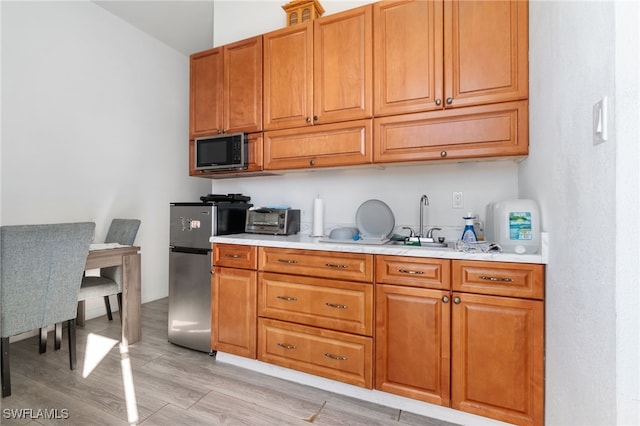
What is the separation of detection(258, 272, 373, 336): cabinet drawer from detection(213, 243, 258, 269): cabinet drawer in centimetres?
14

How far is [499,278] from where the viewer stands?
1.43 m

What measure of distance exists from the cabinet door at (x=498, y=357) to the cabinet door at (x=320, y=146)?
110 cm

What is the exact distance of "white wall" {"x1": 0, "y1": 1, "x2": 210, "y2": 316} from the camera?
248 cm

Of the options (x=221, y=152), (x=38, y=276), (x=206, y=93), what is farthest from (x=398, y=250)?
(x=38, y=276)

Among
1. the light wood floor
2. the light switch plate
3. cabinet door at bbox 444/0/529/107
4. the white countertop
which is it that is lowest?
the light wood floor

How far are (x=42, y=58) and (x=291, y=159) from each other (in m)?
2.53

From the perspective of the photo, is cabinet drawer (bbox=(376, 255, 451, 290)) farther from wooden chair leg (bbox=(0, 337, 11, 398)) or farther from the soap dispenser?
wooden chair leg (bbox=(0, 337, 11, 398))

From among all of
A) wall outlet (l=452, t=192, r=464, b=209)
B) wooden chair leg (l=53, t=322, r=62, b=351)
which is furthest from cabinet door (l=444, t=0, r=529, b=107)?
wooden chair leg (l=53, t=322, r=62, b=351)

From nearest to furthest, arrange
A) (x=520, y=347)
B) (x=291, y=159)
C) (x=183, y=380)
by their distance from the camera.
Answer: (x=520, y=347)
(x=183, y=380)
(x=291, y=159)

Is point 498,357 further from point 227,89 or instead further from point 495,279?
point 227,89

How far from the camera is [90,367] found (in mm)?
2053

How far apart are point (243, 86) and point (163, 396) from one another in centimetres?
224

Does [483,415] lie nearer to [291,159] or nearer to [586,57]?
[586,57]

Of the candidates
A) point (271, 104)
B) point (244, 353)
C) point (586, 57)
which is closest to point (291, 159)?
point (271, 104)
